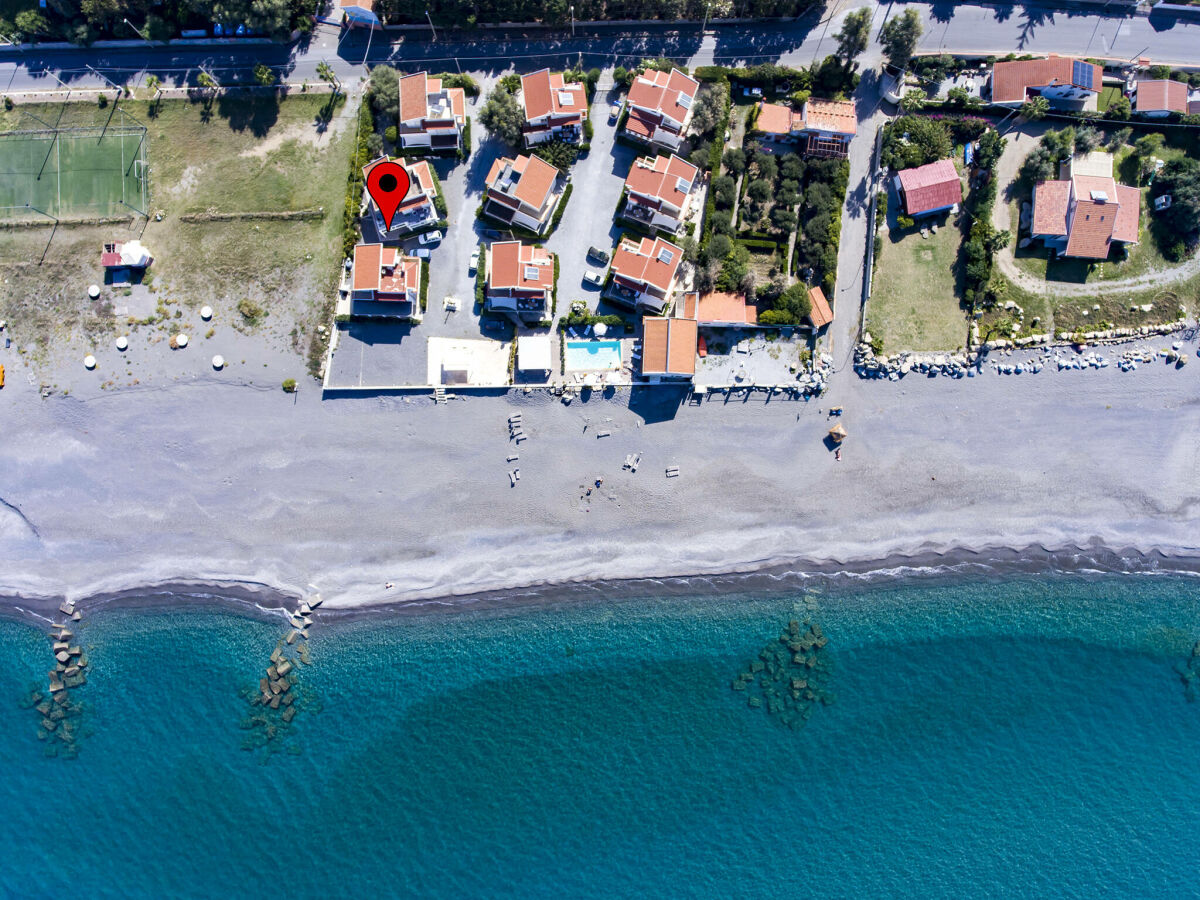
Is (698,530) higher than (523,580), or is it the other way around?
(698,530)

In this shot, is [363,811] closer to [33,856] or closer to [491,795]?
[491,795]

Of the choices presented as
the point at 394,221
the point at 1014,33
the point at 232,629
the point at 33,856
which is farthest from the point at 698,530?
the point at 33,856

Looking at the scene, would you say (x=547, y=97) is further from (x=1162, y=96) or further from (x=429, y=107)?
(x=1162, y=96)

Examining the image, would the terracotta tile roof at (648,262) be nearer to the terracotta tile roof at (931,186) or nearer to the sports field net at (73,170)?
the terracotta tile roof at (931,186)

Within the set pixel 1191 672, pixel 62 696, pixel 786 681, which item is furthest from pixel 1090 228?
pixel 62 696

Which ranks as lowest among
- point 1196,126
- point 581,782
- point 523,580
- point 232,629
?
point 581,782

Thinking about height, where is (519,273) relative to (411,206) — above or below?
below

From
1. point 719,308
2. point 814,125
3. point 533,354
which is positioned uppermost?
point 814,125
